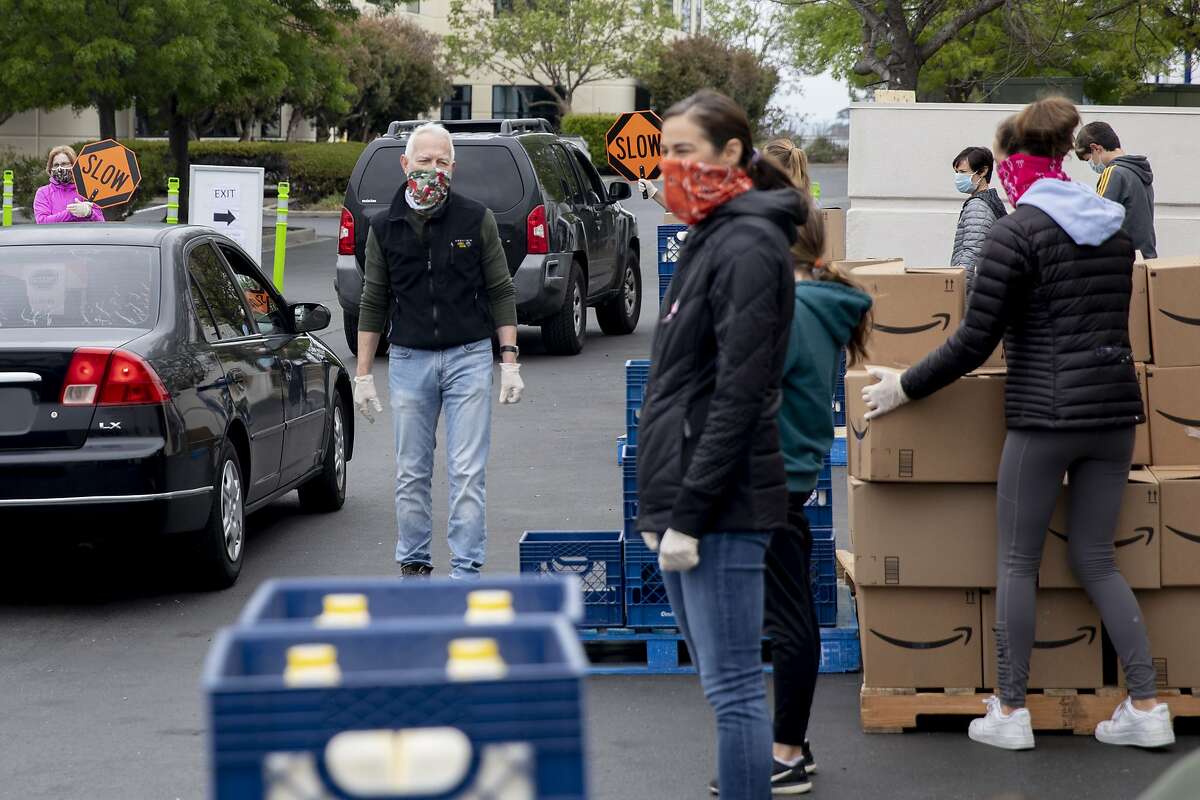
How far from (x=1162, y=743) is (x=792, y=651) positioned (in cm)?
135

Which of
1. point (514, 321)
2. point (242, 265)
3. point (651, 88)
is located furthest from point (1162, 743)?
point (651, 88)

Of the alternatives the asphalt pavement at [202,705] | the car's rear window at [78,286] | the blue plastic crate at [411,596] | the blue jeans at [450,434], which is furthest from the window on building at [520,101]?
the blue plastic crate at [411,596]

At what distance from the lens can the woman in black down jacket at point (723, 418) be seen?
3.68 m

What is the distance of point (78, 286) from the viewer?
721 centimetres

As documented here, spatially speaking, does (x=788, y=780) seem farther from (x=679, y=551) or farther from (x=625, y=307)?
(x=625, y=307)

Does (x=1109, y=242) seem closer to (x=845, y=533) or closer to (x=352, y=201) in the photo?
(x=845, y=533)

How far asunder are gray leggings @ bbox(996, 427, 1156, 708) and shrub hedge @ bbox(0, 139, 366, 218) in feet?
119

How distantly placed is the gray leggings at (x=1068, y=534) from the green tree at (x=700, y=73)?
68.6 m

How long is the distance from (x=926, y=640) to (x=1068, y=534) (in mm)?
608

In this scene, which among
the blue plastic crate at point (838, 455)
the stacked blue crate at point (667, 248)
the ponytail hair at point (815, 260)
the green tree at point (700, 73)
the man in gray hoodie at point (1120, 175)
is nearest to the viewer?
the ponytail hair at point (815, 260)

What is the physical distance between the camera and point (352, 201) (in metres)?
15.1

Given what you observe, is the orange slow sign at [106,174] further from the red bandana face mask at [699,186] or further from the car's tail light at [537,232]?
the red bandana face mask at [699,186]

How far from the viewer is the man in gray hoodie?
39.2 ft

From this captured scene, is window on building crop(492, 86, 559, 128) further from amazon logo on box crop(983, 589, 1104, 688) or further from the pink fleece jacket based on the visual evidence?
amazon logo on box crop(983, 589, 1104, 688)
